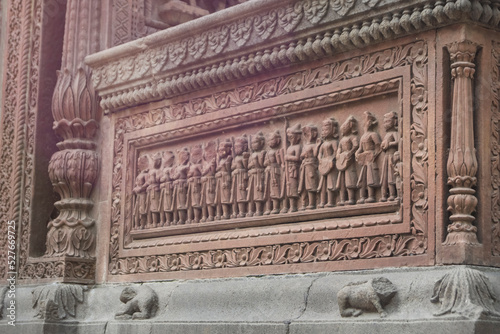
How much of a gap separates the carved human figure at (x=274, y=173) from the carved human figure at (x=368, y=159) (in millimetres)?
810

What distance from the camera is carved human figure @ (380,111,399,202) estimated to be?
6477 mm

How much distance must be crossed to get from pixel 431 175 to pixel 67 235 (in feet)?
13.1

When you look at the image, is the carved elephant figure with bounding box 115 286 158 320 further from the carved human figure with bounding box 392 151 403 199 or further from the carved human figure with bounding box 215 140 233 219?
the carved human figure with bounding box 392 151 403 199

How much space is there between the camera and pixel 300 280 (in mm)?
6797

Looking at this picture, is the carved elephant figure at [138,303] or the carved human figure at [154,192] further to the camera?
the carved human figure at [154,192]

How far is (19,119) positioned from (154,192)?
203 cm

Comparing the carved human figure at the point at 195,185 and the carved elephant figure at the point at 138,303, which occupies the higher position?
the carved human figure at the point at 195,185

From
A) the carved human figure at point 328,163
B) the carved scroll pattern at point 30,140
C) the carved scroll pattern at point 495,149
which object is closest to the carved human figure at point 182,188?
the carved human figure at point 328,163

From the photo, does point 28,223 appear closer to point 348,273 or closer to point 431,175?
point 348,273

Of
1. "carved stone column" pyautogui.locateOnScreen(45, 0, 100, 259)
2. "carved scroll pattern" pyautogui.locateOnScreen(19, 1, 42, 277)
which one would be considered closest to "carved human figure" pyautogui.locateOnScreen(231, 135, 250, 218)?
"carved stone column" pyautogui.locateOnScreen(45, 0, 100, 259)

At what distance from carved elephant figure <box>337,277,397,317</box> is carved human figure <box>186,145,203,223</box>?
2.09 m

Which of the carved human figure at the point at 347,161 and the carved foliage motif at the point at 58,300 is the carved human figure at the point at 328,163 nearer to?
the carved human figure at the point at 347,161

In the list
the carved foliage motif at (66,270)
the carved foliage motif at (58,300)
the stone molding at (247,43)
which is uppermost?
the stone molding at (247,43)

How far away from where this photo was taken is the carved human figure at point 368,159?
260 inches
